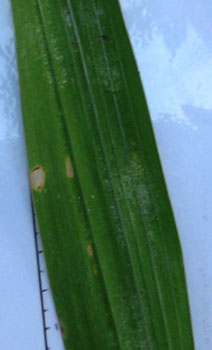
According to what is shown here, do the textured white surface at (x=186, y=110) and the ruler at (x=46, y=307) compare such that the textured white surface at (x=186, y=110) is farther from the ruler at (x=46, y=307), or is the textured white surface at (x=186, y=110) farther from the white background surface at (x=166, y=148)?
the ruler at (x=46, y=307)

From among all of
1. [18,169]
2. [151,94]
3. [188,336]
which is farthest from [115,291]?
[151,94]

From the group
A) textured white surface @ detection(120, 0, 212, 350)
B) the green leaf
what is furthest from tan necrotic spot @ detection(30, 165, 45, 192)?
textured white surface @ detection(120, 0, 212, 350)

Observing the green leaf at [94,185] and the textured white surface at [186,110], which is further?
the textured white surface at [186,110]

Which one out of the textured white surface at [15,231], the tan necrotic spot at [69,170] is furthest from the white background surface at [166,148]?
the tan necrotic spot at [69,170]

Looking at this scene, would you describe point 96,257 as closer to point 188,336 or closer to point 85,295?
point 85,295

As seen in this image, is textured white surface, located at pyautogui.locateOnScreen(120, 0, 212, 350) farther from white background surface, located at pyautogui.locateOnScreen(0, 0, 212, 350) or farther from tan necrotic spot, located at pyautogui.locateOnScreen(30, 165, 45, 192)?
tan necrotic spot, located at pyautogui.locateOnScreen(30, 165, 45, 192)

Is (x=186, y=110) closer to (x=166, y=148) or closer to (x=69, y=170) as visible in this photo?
(x=166, y=148)
